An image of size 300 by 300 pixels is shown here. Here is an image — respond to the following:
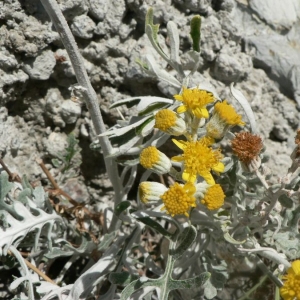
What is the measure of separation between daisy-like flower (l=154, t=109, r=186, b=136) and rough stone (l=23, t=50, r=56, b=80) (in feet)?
2.41

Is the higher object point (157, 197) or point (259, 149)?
point (259, 149)

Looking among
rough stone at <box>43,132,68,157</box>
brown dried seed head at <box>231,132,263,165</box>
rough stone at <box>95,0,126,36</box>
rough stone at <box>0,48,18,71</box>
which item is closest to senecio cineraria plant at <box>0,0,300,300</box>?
brown dried seed head at <box>231,132,263,165</box>

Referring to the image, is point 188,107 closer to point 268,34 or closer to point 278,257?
point 278,257

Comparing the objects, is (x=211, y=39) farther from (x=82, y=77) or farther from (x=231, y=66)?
(x=82, y=77)

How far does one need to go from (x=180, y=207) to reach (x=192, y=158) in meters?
0.20

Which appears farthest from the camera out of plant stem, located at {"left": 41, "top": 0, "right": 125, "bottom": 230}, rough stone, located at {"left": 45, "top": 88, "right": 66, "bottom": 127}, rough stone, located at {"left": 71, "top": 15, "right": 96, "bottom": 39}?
rough stone, located at {"left": 45, "top": 88, "right": 66, "bottom": 127}

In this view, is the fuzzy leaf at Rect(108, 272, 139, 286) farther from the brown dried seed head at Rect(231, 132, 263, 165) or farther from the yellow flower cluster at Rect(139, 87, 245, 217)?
the brown dried seed head at Rect(231, 132, 263, 165)

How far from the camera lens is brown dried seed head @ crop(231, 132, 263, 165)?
172 cm

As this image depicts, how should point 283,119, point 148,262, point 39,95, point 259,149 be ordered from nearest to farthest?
point 259,149 → point 148,262 → point 39,95 → point 283,119

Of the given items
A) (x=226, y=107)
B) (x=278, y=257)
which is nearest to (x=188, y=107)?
(x=226, y=107)

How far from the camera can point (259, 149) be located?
5.72ft

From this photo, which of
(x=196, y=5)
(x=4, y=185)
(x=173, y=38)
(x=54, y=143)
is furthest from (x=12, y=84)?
(x=196, y=5)

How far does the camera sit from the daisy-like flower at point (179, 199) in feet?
5.64

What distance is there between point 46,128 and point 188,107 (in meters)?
1.00
